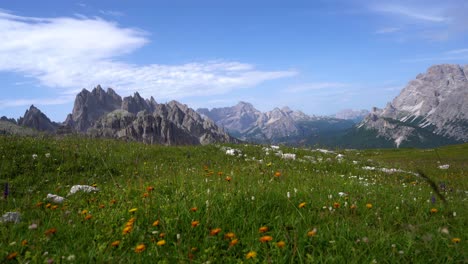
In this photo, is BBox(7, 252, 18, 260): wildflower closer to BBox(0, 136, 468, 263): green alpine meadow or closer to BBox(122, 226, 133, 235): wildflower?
BBox(0, 136, 468, 263): green alpine meadow

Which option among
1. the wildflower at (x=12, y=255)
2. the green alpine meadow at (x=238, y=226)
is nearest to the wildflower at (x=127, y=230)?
the green alpine meadow at (x=238, y=226)

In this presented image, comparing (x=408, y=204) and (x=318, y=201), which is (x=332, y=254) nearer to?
(x=318, y=201)

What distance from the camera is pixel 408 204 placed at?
793cm

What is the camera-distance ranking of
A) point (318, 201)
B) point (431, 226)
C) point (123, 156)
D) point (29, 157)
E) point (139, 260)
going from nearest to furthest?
point (139, 260), point (431, 226), point (318, 201), point (29, 157), point (123, 156)

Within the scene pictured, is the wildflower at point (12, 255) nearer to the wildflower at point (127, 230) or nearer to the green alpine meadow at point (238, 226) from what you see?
the green alpine meadow at point (238, 226)

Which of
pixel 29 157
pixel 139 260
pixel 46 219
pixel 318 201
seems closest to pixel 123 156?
pixel 29 157

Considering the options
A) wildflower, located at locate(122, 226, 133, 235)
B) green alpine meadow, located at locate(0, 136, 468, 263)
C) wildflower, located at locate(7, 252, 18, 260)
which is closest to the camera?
wildflower, located at locate(7, 252, 18, 260)

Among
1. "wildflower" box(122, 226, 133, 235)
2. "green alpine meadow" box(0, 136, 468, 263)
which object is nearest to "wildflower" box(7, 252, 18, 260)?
"green alpine meadow" box(0, 136, 468, 263)

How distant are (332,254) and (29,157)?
41.9 feet

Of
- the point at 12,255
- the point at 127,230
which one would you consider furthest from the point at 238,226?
the point at 12,255

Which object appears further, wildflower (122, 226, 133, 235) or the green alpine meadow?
wildflower (122, 226, 133, 235)

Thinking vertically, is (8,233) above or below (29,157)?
below

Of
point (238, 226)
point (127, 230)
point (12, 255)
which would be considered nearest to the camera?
point (12, 255)

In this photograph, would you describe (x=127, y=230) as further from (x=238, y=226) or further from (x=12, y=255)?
(x=238, y=226)
